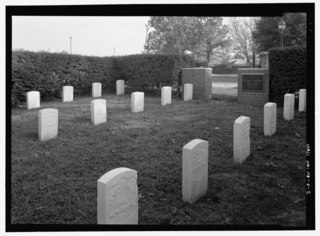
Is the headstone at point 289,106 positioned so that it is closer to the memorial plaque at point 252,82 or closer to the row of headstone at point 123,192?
the memorial plaque at point 252,82

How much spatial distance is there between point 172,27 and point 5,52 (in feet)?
28.3

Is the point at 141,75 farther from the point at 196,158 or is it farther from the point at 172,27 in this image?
the point at 196,158

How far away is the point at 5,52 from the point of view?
3.59 meters

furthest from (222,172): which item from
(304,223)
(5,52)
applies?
(5,52)

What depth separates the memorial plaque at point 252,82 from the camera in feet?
34.9

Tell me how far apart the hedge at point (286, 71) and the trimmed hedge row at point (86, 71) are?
182 inches

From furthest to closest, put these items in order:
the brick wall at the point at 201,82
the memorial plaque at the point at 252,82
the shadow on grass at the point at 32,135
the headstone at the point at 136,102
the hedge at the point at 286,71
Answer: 1. the brick wall at the point at 201,82
2. the memorial plaque at the point at 252,82
3. the hedge at the point at 286,71
4. the headstone at the point at 136,102
5. the shadow on grass at the point at 32,135

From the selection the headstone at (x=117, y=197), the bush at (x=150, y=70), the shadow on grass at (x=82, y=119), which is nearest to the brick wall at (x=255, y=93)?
the bush at (x=150, y=70)

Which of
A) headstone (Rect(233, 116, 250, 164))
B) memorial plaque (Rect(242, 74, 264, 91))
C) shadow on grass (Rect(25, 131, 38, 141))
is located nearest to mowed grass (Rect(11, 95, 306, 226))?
A: shadow on grass (Rect(25, 131, 38, 141))

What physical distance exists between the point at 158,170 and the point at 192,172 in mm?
1010

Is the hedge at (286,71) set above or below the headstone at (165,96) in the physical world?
above

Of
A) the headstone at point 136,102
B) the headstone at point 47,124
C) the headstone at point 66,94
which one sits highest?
the headstone at point 66,94

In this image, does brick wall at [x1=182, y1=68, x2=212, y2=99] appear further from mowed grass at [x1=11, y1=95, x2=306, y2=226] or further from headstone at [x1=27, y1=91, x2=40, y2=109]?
headstone at [x1=27, y1=91, x2=40, y2=109]

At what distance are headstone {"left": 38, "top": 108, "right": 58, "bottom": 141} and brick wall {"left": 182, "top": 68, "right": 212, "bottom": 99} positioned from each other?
289 inches
